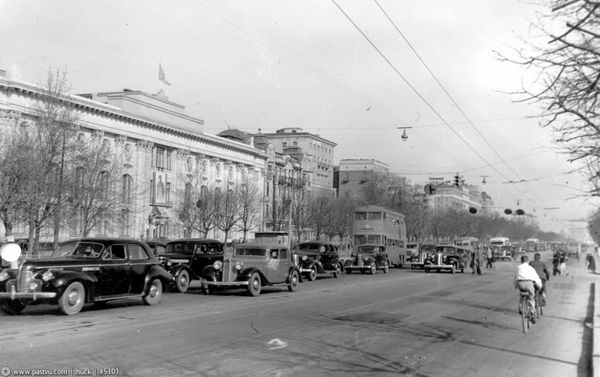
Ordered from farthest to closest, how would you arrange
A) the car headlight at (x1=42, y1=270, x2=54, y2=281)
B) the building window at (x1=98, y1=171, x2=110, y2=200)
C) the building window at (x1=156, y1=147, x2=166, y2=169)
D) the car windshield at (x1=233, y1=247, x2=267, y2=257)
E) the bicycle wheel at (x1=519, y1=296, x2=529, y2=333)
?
the building window at (x1=156, y1=147, x2=166, y2=169) < the building window at (x1=98, y1=171, x2=110, y2=200) < the car windshield at (x1=233, y1=247, x2=267, y2=257) < the car headlight at (x1=42, y1=270, x2=54, y2=281) < the bicycle wheel at (x1=519, y1=296, x2=529, y2=333)

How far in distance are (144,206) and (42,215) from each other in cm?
3045

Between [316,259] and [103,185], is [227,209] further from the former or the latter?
[316,259]

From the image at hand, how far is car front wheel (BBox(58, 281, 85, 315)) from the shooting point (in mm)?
13352

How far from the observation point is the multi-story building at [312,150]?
106238mm

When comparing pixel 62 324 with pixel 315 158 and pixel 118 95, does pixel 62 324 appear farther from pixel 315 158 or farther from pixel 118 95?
pixel 315 158

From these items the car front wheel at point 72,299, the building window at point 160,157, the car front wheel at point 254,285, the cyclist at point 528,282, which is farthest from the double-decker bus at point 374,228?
the building window at point 160,157

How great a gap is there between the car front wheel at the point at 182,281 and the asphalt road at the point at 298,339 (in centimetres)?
375

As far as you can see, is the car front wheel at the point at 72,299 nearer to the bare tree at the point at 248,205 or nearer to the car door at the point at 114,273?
the car door at the point at 114,273

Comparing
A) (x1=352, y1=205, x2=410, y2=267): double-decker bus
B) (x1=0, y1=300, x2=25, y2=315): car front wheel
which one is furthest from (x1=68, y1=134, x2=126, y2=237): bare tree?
(x1=0, y1=300, x2=25, y2=315): car front wheel

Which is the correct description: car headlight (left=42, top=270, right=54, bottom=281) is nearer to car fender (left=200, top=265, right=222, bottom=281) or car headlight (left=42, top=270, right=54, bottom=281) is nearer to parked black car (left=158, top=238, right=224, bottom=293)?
car fender (left=200, top=265, right=222, bottom=281)

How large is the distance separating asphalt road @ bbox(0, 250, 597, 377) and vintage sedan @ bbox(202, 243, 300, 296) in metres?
2.21

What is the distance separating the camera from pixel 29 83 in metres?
47.7

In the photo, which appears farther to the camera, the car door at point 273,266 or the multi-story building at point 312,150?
the multi-story building at point 312,150

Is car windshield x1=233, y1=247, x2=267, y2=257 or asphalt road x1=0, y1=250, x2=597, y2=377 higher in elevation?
car windshield x1=233, y1=247, x2=267, y2=257
